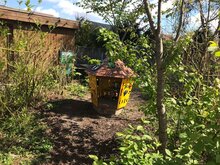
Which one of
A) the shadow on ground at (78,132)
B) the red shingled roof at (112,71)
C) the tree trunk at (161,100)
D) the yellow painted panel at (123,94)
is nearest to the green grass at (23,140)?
the shadow on ground at (78,132)

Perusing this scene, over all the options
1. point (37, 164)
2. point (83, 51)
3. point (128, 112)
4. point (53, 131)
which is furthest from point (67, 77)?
point (83, 51)

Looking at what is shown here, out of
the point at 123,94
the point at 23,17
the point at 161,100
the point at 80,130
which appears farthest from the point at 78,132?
the point at 23,17

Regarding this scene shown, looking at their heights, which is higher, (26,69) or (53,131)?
(26,69)

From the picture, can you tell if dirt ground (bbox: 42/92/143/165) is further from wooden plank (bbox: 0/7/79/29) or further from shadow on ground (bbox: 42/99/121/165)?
wooden plank (bbox: 0/7/79/29)

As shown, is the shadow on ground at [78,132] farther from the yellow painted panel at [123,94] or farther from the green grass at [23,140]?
the yellow painted panel at [123,94]

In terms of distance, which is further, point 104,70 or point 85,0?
point 85,0

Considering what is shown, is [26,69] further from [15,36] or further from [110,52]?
[110,52]

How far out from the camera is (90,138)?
526 centimetres

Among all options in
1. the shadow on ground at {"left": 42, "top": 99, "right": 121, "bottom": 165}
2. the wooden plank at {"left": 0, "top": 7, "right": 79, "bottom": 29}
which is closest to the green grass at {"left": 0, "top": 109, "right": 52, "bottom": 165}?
the shadow on ground at {"left": 42, "top": 99, "right": 121, "bottom": 165}

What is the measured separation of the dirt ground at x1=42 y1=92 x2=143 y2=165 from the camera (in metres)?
4.72

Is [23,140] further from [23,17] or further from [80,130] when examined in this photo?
[23,17]

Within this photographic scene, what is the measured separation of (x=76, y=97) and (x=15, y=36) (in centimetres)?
248

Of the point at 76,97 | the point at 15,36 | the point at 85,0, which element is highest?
the point at 85,0

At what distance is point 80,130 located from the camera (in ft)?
18.1
